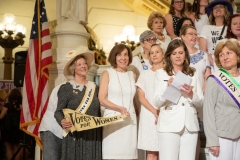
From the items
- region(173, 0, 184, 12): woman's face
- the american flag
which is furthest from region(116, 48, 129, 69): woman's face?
region(173, 0, 184, 12): woman's face

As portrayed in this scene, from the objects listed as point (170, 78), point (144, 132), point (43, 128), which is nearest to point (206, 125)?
point (170, 78)

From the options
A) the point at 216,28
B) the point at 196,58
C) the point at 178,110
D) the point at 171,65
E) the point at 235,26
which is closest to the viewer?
the point at 178,110

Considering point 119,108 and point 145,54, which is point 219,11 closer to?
point 145,54

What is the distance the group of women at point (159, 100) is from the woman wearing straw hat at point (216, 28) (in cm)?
1

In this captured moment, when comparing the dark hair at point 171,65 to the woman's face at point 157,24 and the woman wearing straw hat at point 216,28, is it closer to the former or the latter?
the woman wearing straw hat at point 216,28

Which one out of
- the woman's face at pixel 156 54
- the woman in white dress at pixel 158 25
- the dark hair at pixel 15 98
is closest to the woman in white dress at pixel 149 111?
the woman's face at pixel 156 54

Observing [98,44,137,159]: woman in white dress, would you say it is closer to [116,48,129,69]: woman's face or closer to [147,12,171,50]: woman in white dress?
[116,48,129,69]: woman's face

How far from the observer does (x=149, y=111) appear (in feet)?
13.8

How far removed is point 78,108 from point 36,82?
1621 millimetres

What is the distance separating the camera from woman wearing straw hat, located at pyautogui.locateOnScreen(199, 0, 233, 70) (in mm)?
5219

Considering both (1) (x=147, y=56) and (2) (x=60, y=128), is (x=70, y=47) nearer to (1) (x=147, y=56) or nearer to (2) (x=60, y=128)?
(1) (x=147, y=56)

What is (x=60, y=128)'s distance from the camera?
4270mm

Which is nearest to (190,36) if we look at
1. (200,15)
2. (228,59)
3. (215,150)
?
(228,59)

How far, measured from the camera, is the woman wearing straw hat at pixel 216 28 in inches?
205
